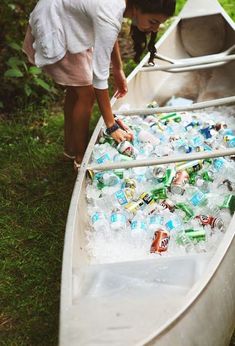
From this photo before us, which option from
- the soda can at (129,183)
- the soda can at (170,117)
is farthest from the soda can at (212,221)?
the soda can at (170,117)

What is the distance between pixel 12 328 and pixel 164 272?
0.86 meters

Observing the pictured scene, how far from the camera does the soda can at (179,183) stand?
274 cm

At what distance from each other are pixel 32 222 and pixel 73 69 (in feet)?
3.05

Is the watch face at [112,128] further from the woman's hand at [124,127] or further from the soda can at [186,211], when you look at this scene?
the soda can at [186,211]

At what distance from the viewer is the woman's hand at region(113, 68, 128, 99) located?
3.30 metres

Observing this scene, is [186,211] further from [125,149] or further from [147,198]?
[125,149]

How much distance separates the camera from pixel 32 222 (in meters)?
3.22

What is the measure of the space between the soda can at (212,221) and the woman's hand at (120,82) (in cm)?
115

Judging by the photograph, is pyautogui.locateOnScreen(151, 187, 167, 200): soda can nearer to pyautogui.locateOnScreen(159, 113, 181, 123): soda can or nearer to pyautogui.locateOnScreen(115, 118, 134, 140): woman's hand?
pyautogui.locateOnScreen(115, 118, 134, 140): woman's hand

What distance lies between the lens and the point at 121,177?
113 inches

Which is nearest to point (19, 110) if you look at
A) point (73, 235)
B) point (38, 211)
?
point (38, 211)

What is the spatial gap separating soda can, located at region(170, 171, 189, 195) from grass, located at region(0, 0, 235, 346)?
718 mm

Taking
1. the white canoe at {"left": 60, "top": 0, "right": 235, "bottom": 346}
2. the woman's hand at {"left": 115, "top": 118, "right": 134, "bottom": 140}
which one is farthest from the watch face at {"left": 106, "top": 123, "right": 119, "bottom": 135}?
the white canoe at {"left": 60, "top": 0, "right": 235, "bottom": 346}

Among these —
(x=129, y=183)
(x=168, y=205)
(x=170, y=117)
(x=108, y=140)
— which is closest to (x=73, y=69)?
(x=108, y=140)
